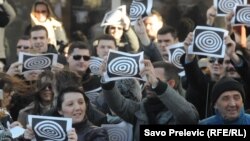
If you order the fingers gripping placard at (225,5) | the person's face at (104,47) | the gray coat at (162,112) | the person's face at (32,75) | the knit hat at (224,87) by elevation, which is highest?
the fingers gripping placard at (225,5)

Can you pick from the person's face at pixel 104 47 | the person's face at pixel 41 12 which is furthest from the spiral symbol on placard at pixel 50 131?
the person's face at pixel 41 12

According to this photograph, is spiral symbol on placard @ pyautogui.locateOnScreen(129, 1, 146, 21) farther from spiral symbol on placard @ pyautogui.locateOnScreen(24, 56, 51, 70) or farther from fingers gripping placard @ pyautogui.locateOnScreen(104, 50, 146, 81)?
spiral symbol on placard @ pyautogui.locateOnScreen(24, 56, 51, 70)

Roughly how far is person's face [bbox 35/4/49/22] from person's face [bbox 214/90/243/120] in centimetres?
129

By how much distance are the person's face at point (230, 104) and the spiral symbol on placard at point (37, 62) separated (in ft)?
3.82

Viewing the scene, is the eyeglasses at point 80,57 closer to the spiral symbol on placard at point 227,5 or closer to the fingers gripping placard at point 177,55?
the fingers gripping placard at point 177,55

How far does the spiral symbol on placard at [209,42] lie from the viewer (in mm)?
6035

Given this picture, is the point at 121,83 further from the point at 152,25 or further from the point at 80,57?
the point at 152,25

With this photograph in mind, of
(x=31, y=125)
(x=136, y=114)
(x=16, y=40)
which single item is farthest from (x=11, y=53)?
(x=136, y=114)

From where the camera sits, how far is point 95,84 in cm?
621

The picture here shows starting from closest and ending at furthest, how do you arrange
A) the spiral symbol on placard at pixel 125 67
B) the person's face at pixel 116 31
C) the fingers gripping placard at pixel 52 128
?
the fingers gripping placard at pixel 52 128 < the spiral symbol on placard at pixel 125 67 < the person's face at pixel 116 31

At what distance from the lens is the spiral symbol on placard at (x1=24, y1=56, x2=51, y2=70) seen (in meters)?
6.19

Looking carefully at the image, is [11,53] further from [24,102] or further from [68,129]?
[68,129]

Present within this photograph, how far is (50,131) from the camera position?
595 centimetres

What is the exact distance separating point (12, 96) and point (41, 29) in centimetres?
49
